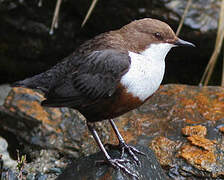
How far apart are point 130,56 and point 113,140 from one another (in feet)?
3.98

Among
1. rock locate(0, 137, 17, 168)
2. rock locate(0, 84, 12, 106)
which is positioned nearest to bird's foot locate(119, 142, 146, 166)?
rock locate(0, 137, 17, 168)

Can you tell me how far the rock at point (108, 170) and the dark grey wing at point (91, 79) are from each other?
51cm

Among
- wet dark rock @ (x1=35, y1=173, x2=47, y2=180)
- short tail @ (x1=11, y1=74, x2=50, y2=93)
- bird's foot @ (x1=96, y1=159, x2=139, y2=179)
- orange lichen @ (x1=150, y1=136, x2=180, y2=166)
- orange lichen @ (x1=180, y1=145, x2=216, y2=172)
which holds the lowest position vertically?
wet dark rock @ (x1=35, y1=173, x2=47, y2=180)

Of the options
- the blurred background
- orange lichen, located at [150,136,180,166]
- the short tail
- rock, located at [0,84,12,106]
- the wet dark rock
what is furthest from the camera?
rock, located at [0,84,12,106]

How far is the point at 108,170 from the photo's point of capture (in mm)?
3057

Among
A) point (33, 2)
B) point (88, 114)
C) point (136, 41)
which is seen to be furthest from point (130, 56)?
point (33, 2)

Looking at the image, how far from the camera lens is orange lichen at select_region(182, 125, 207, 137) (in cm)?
371

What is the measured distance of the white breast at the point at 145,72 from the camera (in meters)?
2.88

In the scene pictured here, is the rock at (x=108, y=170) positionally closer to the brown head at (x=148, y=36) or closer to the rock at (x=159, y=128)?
the rock at (x=159, y=128)

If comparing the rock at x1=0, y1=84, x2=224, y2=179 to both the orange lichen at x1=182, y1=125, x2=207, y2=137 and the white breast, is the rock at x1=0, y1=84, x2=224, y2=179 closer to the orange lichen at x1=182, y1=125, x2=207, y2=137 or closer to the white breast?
the orange lichen at x1=182, y1=125, x2=207, y2=137

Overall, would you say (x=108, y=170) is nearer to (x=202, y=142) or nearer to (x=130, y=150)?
(x=130, y=150)

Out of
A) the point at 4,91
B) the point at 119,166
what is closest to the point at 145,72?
the point at 119,166

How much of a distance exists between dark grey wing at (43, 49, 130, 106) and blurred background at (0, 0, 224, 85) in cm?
177

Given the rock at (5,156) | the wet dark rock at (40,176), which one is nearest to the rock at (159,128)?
the rock at (5,156)
